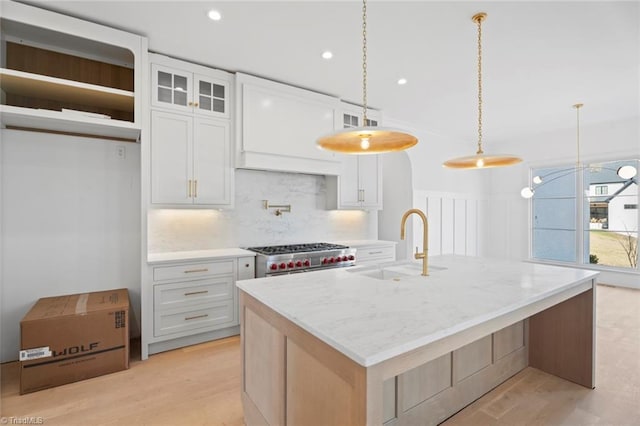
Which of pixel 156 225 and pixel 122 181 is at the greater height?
pixel 122 181

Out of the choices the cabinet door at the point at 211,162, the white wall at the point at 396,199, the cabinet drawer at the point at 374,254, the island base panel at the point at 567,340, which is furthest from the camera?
the white wall at the point at 396,199

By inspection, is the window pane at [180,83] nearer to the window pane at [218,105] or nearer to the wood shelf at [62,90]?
the window pane at [218,105]

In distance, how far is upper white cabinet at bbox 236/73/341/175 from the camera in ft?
11.0

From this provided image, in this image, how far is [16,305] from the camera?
266 centimetres

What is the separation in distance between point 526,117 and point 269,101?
4152 mm

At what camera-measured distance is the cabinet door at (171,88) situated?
9.61ft

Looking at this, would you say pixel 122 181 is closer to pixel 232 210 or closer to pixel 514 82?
pixel 232 210

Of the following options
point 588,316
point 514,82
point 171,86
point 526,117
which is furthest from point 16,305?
point 526,117

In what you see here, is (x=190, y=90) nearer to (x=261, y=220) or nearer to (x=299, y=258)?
(x=261, y=220)

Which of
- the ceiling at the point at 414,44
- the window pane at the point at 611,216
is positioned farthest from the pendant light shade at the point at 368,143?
the window pane at the point at 611,216

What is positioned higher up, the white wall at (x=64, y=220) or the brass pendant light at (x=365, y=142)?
the brass pendant light at (x=365, y=142)

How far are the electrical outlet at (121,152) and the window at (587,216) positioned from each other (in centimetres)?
708

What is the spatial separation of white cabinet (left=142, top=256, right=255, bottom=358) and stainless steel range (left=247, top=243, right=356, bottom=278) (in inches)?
8.2

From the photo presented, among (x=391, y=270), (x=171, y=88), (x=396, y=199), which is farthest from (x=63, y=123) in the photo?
(x=396, y=199)
